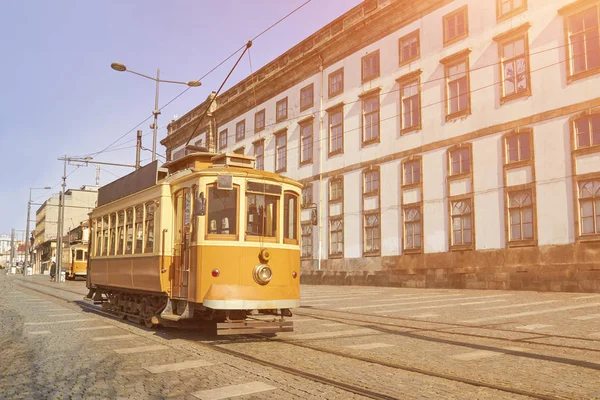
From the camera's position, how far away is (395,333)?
10469 millimetres

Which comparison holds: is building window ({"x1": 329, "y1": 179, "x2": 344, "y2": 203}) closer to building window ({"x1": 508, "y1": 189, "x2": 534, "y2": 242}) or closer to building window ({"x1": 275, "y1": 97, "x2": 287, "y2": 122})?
building window ({"x1": 275, "y1": 97, "x2": 287, "y2": 122})

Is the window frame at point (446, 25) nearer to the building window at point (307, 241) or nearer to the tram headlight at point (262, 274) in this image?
the building window at point (307, 241)

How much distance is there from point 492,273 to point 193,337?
15.4m

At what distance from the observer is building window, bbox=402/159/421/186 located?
25781mm

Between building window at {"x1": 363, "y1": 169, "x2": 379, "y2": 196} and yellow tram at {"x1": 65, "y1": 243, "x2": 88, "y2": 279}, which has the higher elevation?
building window at {"x1": 363, "y1": 169, "x2": 379, "y2": 196}

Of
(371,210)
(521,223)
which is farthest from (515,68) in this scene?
(371,210)

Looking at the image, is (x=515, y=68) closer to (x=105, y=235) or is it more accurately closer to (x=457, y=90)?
(x=457, y=90)

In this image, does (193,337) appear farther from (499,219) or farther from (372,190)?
(372,190)

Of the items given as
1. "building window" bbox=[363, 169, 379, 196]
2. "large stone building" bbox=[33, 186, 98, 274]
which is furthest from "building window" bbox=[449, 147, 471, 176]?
"large stone building" bbox=[33, 186, 98, 274]

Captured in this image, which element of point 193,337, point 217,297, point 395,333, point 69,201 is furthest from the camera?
point 69,201

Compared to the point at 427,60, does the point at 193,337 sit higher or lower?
lower

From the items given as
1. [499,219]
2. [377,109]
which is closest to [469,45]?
[377,109]

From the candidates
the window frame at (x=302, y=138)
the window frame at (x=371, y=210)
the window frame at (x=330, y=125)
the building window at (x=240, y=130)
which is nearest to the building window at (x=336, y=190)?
the window frame at (x=330, y=125)

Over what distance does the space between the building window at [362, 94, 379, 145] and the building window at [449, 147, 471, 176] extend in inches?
196
